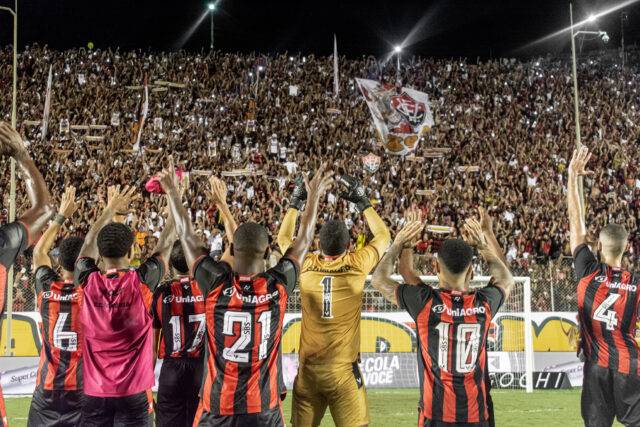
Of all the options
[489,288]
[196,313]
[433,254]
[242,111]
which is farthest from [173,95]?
[489,288]

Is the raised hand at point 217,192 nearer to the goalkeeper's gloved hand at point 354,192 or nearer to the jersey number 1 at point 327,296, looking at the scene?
the goalkeeper's gloved hand at point 354,192

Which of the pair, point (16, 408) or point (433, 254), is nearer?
point (16, 408)

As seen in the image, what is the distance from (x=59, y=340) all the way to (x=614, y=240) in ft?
15.8

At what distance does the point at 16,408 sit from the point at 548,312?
11.0 m

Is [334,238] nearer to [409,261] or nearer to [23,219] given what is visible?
[409,261]

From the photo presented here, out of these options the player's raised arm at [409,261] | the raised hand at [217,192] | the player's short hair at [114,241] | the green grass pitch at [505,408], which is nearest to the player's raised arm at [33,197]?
the player's short hair at [114,241]

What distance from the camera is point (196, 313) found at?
6.62 metres

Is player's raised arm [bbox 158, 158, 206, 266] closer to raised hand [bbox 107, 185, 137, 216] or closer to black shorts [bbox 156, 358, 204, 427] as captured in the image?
raised hand [bbox 107, 185, 137, 216]

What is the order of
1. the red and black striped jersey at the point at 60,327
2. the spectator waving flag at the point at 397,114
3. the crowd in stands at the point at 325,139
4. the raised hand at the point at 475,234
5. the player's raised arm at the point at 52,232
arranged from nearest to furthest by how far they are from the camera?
1. the raised hand at the point at 475,234
2. the player's raised arm at the point at 52,232
3. the red and black striped jersey at the point at 60,327
4. the crowd in stands at the point at 325,139
5. the spectator waving flag at the point at 397,114

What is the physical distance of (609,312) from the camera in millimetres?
6422

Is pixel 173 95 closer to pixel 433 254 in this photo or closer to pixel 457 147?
pixel 457 147

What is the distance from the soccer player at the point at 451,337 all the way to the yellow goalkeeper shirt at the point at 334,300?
1198 millimetres

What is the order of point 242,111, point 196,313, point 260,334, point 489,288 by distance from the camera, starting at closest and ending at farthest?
point 260,334, point 489,288, point 196,313, point 242,111

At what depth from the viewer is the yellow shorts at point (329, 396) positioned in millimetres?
6211
